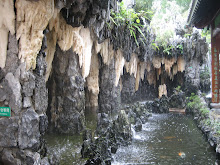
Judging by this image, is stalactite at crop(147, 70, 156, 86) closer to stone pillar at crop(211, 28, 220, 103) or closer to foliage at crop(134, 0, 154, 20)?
foliage at crop(134, 0, 154, 20)

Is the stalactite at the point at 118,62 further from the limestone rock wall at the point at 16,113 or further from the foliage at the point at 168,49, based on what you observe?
the limestone rock wall at the point at 16,113

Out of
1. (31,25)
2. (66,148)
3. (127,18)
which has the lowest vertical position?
(66,148)

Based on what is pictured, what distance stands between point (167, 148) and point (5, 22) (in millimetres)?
6962

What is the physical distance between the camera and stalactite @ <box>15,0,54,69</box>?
501cm

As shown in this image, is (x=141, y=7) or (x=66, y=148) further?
(x=141, y=7)

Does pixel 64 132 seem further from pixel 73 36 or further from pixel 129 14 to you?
pixel 129 14

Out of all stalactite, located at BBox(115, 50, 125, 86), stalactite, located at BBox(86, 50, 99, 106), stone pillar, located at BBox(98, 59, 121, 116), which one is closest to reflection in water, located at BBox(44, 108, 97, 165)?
stalactite, located at BBox(86, 50, 99, 106)

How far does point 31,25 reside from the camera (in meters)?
5.16

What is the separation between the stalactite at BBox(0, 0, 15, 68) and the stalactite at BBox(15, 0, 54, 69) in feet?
0.43

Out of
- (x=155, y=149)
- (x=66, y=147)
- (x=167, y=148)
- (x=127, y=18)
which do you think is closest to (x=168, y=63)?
(x=127, y=18)

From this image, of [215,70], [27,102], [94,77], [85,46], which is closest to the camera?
[27,102]

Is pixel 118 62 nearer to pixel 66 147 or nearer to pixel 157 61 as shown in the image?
pixel 157 61

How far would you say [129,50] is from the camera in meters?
13.9

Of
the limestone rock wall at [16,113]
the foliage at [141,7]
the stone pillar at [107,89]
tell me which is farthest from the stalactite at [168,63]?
the limestone rock wall at [16,113]
